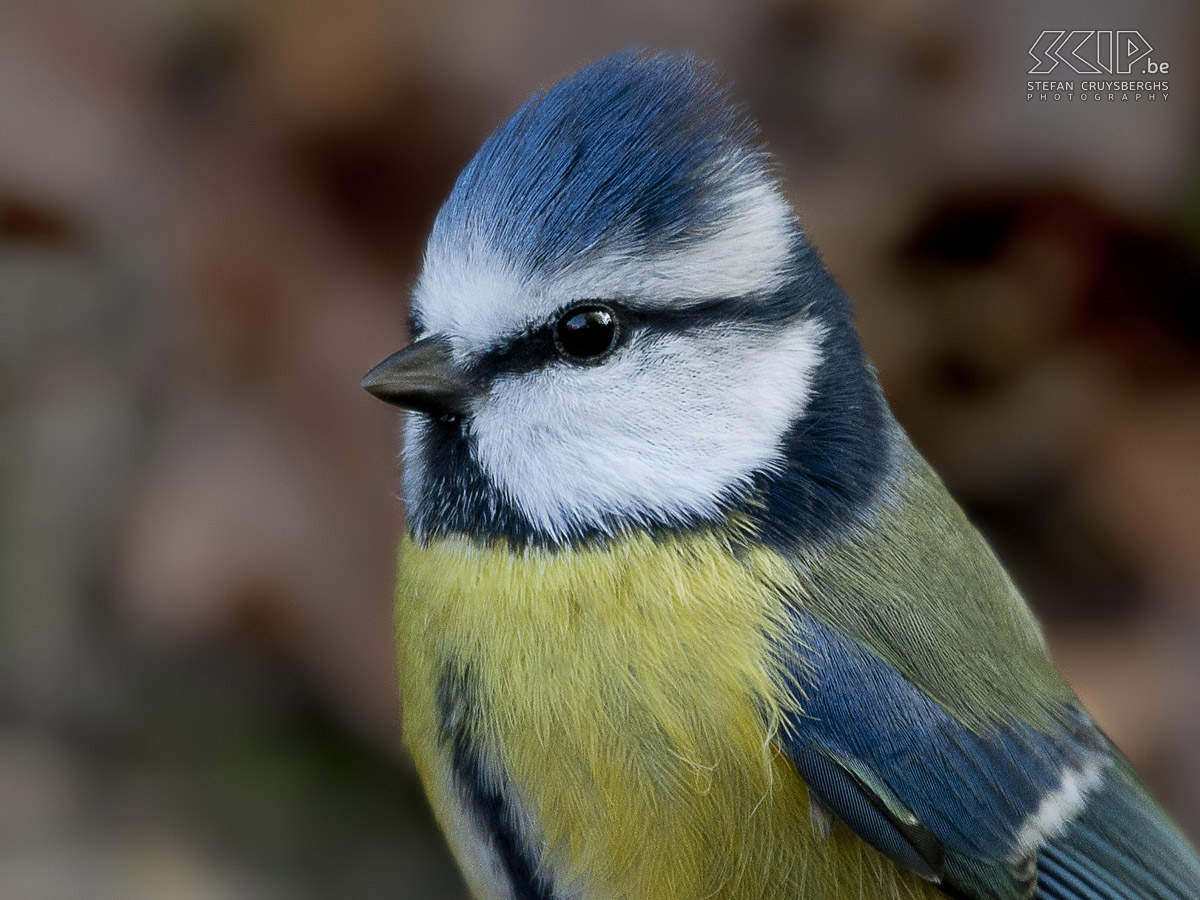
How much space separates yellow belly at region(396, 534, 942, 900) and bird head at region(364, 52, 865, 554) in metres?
0.03

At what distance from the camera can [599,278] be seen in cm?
73

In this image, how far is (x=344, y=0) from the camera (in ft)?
4.86

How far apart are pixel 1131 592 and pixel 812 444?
101cm

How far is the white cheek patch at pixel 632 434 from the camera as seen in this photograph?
0.73m

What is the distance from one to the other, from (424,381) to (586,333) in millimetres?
104

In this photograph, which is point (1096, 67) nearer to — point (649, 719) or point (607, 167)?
point (607, 167)

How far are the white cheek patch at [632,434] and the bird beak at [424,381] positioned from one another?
0.02m

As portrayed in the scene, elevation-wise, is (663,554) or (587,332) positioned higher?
(587,332)

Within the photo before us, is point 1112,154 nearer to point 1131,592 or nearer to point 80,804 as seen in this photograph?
point 1131,592

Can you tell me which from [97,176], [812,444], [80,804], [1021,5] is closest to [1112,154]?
[1021,5]

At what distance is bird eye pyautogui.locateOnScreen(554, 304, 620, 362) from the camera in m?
0.73

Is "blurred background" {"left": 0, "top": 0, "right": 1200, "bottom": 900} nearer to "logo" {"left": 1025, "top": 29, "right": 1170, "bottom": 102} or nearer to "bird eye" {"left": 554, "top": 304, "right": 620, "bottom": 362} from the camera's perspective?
"logo" {"left": 1025, "top": 29, "right": 1170, "bottom": 102}

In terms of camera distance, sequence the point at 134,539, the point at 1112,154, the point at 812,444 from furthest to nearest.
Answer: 1. the point at 1112,154
2. the point at 134,539
3. the point at 812,444

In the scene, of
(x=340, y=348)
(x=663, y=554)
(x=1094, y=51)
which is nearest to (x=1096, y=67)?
(x=1094, y=51)
